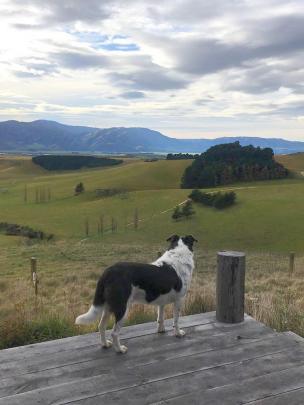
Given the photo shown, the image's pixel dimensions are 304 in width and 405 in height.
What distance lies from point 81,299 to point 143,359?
9.92 metres

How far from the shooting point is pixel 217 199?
64750 mm

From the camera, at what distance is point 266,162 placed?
333 ft

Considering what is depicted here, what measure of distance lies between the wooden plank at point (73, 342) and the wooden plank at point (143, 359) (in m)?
0.40

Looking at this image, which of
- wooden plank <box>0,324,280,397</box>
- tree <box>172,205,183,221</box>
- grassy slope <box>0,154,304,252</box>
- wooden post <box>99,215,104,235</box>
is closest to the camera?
wooden plank <box>0,324,280,397</box>

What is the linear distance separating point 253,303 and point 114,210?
68112 millimetres

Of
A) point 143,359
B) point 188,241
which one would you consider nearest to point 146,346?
point 143,359

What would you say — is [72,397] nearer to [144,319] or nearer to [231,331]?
[231,331]

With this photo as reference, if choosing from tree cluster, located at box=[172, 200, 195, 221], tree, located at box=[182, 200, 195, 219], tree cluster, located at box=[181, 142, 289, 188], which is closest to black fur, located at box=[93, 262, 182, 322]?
tree cluster, located at box=[172, 200, 195, 221]

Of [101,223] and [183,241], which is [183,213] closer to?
[101,223]

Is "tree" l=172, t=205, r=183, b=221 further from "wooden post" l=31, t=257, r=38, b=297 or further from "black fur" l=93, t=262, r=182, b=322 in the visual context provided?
"black fur" l=93, t=262, r=182, b=322

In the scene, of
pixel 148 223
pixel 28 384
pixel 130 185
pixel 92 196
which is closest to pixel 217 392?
pixel 28 384

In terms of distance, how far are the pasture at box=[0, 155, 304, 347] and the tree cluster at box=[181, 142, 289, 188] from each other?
5275 millimetres

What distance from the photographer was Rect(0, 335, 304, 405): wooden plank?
3900 millimetres

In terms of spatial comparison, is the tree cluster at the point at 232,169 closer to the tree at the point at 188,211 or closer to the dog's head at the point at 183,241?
the tree at the point at 188,211
